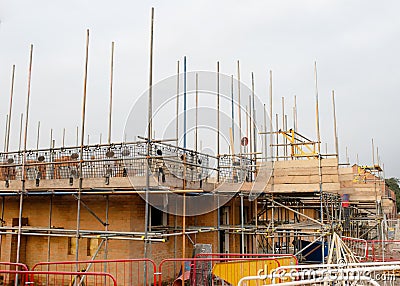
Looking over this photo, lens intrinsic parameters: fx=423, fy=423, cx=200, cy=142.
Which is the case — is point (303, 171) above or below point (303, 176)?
above

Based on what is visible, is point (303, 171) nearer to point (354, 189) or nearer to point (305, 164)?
point (305, 164)

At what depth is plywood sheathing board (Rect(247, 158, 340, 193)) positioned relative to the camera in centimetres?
1357

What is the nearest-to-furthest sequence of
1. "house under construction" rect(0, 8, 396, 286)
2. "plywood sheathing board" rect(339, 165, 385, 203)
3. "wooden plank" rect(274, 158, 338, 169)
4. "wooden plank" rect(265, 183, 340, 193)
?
1. "house under construction" rect(0, 8, 396, 286)
2. "wooden plank" rect(265, 183, 340, 193)
3. "wooden plank" rect(274, 158, 338, 169)
4. "plywood sheathing board" rect(339, 165, 385, 203)

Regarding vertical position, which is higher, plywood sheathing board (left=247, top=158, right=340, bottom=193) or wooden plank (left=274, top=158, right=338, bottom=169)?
wooden plank (left=274, top=158, right=338, bottom=169)

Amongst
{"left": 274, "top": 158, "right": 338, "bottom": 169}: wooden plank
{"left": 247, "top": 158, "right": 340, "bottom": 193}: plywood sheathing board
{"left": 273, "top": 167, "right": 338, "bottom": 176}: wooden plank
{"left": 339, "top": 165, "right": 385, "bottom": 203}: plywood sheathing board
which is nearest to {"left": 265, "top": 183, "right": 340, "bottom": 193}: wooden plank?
{"left": 247, "top": 158, "right": 340, "bottom": 193}: plywood sheathing board

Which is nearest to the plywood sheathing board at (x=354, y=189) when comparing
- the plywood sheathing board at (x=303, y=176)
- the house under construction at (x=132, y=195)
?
the house under construction at (x=132, y=195)

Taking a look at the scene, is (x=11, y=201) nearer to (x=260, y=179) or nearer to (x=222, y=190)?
(x=222, y=190)

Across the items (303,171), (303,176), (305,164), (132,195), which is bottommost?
(132,195)

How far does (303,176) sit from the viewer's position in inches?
550

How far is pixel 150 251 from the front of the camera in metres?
12.8

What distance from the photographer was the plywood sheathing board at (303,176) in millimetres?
13572

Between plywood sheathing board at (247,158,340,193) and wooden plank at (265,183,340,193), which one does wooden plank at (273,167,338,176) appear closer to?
plywood sheathing board at (247,158,340,193)

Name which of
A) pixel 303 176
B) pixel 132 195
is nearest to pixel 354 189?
pixel 303 176

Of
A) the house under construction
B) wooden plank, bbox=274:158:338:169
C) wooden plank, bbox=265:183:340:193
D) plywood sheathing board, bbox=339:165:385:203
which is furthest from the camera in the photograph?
plywood sheathing board, bbox=339:165:385:203
